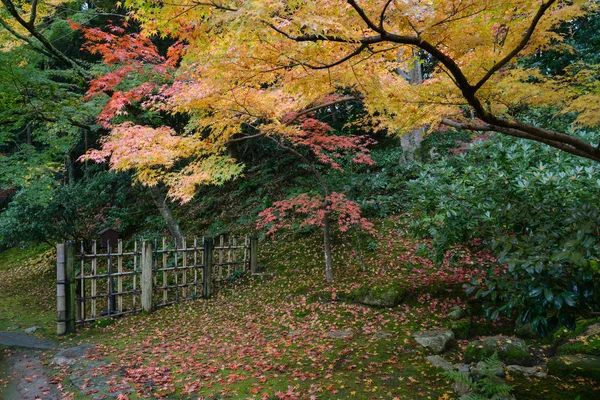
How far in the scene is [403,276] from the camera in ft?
23.2

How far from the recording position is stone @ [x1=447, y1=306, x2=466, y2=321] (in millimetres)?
5461

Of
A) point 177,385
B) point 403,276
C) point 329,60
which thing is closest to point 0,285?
point 177,385

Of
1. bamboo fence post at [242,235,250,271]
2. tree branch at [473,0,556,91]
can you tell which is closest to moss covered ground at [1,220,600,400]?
bamboo fence post at [242,235,250,271]

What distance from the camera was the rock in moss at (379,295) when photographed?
248 inches

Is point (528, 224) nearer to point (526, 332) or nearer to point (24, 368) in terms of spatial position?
point (526, 332)

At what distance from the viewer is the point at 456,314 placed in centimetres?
551

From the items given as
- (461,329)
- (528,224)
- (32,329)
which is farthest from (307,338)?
(32,329)

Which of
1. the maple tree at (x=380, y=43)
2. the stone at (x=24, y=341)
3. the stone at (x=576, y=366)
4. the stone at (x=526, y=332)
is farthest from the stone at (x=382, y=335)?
the stone at (x=24, y=341)

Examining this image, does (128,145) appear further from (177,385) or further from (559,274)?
(559,274)

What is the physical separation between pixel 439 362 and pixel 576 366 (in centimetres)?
130

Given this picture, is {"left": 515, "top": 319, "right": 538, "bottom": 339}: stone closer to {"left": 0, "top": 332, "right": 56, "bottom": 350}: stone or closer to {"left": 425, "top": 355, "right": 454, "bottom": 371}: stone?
{"left": 425, "top": 355, "right": 454, "bottom": 371}: stone

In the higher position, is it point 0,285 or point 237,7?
point 237,7

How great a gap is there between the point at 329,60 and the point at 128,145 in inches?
169

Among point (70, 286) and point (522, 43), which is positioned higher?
point (522, 43)
